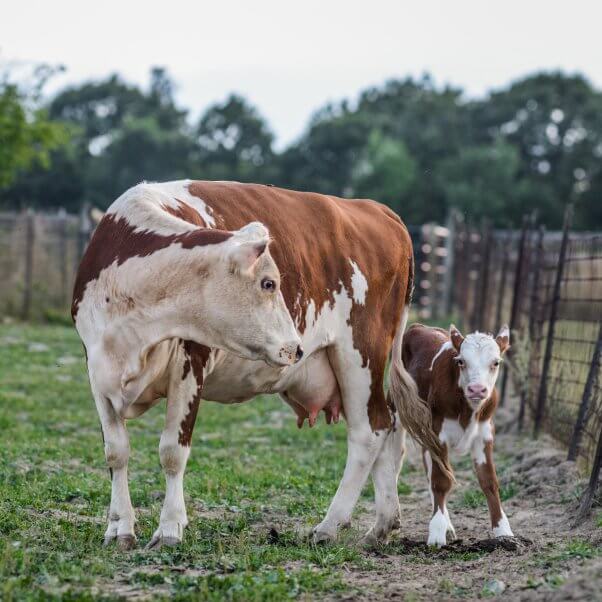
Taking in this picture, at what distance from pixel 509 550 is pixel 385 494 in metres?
1.03

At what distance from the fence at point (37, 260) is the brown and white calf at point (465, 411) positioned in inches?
644

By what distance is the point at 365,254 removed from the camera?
7027mm

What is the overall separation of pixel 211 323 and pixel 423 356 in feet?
7.58

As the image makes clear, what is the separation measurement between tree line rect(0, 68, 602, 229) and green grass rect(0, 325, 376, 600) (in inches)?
1645

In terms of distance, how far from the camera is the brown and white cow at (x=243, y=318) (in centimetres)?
561

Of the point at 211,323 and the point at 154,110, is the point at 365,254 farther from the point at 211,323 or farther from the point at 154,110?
the point at 154,110

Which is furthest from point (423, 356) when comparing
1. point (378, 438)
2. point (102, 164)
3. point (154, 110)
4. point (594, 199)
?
point (154, 110)

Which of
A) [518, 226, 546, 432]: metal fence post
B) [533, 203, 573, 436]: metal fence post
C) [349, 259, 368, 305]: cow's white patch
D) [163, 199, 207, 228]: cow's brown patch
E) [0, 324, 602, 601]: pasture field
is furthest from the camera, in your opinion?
[518, 226, 546, 432]: metal fence post

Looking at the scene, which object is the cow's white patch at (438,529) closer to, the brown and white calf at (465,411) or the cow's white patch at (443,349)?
the brown and white calf at (465,411)

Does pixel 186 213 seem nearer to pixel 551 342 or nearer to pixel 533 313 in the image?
pixel 551 342

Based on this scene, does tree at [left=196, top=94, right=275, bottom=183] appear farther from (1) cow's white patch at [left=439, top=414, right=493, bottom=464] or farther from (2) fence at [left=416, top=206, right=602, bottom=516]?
(1) cow's white patch at [left=439, top=414, right=493, bottom=464]

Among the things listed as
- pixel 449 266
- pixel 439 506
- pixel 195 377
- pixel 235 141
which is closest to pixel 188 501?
pixel 195 377

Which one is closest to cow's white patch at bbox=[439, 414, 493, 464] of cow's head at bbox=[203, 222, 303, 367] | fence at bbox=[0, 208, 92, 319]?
cow's head at bbox=[203, 222, 303, 367]

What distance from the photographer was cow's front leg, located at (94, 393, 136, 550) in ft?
18.8
